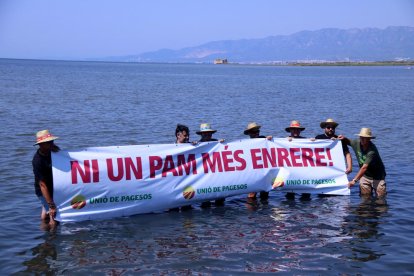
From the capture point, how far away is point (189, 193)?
1027 centimetres

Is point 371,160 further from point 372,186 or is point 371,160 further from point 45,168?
point 45,168

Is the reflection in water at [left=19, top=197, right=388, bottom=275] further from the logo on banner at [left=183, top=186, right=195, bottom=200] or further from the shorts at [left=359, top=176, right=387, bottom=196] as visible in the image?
the shorts at [left=359, top=176, right=387, bottom=196]

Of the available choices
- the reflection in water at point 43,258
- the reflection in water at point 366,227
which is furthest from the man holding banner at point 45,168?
the reflection in water at point 366,227

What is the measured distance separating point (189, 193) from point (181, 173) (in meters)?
0.45

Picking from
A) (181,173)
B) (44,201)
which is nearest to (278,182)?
(181,173)

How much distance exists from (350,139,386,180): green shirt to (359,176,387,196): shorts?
0.31 feet

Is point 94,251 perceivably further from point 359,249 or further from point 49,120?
point 49,120

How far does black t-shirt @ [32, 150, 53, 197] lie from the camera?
8.69 m

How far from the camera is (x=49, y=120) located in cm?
2577

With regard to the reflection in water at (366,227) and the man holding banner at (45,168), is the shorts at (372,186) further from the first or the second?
the man holding banner at (45,168)

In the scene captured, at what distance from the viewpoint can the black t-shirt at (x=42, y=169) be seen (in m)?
8.69

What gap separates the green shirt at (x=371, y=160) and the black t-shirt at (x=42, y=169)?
6.65 metres

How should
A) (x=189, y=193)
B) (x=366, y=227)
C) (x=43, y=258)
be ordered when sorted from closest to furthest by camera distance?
(x=43, y=258) → (x=366, y=227) → (x=189, y=193)

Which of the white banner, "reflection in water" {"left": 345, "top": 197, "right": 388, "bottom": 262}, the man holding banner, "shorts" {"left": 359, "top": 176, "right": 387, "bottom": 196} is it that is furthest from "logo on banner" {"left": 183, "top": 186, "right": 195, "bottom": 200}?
"shorts" {"left": 359, "top": 176, "right": 387, "bottom": 196}
